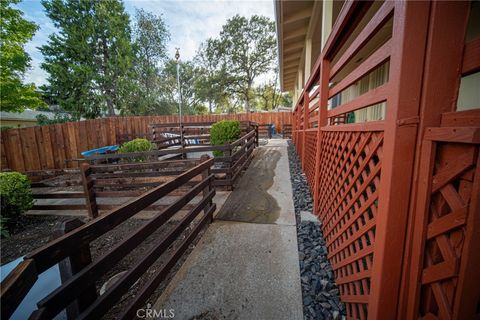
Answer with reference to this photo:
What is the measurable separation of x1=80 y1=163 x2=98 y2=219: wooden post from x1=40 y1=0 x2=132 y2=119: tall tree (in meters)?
13.7

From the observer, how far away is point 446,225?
2.43ft

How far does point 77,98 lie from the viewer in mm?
13781

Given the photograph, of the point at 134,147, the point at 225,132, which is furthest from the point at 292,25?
the point at 134,147

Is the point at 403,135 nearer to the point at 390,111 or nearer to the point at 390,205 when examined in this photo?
the point at 390,111

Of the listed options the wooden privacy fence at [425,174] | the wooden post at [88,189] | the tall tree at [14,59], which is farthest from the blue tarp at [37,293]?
the tall tree at [14,59]

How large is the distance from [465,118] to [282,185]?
3.73m

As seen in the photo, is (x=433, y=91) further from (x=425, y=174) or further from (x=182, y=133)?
(x=182, y=133)

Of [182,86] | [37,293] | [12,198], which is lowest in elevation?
[37,293]

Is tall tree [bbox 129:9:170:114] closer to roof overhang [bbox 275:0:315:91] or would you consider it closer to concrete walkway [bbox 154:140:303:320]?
roof overhang [bbox 275:0:315:91]

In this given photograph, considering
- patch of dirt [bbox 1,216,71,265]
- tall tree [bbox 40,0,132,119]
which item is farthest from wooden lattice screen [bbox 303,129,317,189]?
tall tree [bbox 40,0,132,119]

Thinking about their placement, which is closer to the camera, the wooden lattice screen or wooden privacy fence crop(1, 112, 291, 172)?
the wooden lattice screen

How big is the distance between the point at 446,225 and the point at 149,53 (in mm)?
24857

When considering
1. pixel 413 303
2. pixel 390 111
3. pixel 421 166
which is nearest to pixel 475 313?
pixel 413 303

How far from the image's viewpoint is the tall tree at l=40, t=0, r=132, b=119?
13188 millimetres
